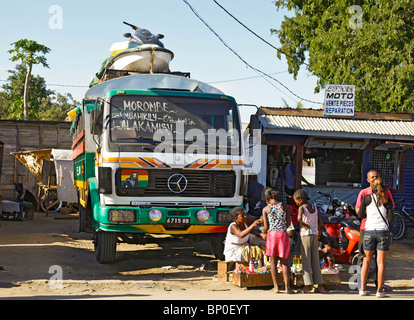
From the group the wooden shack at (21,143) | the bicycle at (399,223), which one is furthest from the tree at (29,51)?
the bicycle at (399,223)

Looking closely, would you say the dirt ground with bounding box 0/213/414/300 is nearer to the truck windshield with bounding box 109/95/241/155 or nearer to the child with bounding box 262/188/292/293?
the child with bounding box 262/188/292/293

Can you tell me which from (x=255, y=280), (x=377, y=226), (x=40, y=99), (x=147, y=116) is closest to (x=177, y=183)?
(x=147, y=116)

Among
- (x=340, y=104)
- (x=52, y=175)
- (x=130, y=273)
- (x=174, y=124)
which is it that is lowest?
(x=130, y=273)

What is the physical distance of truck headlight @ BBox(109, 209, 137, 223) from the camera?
8594 millimetres

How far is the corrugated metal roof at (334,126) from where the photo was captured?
1481 cm

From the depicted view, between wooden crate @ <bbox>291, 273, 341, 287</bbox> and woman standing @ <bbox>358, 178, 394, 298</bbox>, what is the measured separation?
537mm

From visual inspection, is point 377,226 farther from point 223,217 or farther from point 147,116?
point 147,116

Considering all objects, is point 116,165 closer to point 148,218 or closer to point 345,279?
point 148,218

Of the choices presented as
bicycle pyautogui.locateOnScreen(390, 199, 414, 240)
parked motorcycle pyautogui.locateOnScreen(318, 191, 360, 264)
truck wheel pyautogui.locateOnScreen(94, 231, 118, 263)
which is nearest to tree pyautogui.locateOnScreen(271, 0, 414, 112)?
bicycle pyautogui.locateOnScreen(390, 199, 414, 240)

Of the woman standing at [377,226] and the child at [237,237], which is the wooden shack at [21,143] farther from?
the woman standing at [377,226]

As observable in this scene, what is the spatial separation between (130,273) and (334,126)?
8235mm

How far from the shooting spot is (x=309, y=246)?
7699 mm

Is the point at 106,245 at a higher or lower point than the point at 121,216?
lower
